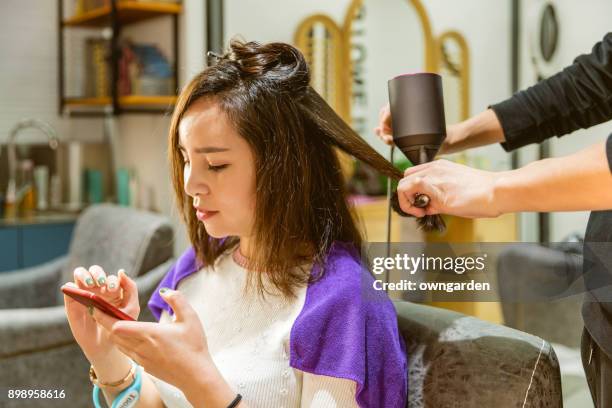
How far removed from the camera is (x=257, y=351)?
3.46 ft

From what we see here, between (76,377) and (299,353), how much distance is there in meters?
1.00

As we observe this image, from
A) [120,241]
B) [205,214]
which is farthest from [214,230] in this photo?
[120,241]

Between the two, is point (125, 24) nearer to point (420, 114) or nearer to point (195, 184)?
point (195, 184)

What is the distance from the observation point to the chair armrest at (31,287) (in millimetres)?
2535

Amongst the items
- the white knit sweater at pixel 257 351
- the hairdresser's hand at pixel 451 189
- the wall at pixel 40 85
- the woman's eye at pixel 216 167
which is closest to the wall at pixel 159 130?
the wall at pixel 40 85

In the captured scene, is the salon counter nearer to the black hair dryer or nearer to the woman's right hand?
the woman's right hand

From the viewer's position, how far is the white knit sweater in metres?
1.00

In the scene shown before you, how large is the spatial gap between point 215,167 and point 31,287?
1758mm

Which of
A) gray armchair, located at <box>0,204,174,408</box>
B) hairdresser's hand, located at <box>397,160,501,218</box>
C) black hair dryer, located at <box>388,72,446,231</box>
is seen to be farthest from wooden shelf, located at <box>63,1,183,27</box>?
hairdresser's hand, located at <box>397,160,501,218</box>

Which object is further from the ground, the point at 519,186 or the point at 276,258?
the point at 519,186

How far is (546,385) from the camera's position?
2.99ft

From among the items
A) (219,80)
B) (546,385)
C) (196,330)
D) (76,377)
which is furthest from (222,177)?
(76,377)

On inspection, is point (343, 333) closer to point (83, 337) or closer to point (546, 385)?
point (546, 385)

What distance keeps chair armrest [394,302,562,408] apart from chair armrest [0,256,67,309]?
1.85m
